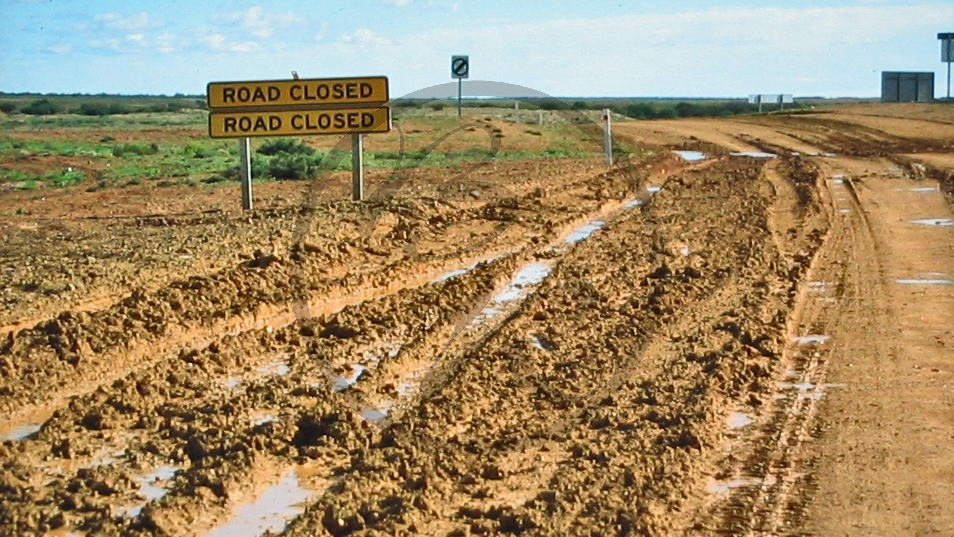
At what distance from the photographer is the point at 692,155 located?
3541 cm

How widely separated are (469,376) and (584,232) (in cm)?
938

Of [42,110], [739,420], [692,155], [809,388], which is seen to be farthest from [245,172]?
[42,110]

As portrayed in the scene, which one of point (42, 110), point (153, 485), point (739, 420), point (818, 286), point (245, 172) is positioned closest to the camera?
point (153, 485)

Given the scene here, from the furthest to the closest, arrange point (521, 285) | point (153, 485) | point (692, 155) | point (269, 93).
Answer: point (692, 155) → point (269, 93) → point (521, 285) → point (153, 485)

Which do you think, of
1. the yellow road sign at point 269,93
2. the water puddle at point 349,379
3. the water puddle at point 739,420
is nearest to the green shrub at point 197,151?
the yellow road sign at point 269,93

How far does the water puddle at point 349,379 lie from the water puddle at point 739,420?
9.03ft

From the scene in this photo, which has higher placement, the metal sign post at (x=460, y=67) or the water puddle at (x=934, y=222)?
the metal sign post at (x=460, y=67)

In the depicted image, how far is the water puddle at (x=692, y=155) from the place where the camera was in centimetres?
3378

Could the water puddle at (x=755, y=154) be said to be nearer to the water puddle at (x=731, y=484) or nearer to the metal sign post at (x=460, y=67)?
Result: the metal sign post at (x=460, y=67)

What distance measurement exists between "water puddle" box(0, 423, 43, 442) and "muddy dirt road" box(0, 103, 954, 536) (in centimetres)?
3

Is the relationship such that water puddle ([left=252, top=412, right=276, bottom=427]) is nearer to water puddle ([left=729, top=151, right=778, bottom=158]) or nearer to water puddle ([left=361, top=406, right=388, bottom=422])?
water puddle ([left=361, top=406, right=388, bottom=422])

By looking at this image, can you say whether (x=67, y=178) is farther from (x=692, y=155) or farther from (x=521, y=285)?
(x=521, y=285)

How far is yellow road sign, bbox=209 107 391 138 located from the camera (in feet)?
64.1

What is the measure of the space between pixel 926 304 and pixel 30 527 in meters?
9.24
